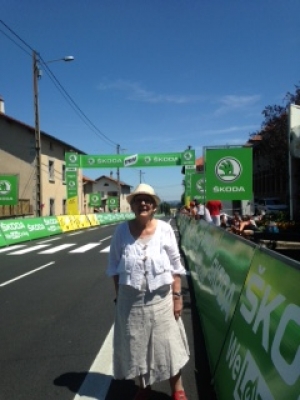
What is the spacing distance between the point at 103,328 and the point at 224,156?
19.0ft

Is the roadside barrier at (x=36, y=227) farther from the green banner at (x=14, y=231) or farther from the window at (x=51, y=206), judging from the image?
the window at (x=51, y=206)

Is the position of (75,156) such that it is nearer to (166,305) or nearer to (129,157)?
(129,157)

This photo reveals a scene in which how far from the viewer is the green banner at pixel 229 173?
9.77 m

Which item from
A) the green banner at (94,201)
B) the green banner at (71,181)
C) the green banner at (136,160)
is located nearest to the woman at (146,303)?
the green banner at (71,181)

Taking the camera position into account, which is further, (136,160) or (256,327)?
(136,160)

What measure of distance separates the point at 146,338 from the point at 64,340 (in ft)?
7.47

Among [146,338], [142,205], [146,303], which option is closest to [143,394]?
[146,338]

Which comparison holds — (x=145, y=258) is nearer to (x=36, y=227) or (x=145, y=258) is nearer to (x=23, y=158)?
(x=36, y=227)

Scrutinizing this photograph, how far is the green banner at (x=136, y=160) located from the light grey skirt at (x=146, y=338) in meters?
28.2

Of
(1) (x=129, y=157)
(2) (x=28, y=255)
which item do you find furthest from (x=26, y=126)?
(2) (x=28, y=255)

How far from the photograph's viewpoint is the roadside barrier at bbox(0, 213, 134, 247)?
1837cm

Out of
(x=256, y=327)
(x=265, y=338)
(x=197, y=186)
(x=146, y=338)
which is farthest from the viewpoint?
(x=197, y=186)

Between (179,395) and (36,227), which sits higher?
(36,227)

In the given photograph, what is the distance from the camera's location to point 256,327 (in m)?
2.56
